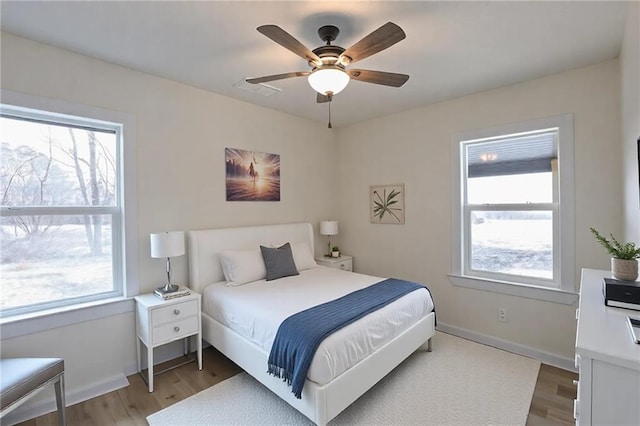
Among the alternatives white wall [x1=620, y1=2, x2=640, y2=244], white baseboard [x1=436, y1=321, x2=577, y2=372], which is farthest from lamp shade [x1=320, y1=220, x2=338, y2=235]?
white wall [x1=620, y1=2, x2=640, y2=244]

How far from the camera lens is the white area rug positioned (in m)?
2.04

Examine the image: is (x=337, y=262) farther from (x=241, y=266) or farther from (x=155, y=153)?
(x=155, y=153)

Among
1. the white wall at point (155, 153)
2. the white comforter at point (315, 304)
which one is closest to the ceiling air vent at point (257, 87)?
the white wall at point (155, 153)

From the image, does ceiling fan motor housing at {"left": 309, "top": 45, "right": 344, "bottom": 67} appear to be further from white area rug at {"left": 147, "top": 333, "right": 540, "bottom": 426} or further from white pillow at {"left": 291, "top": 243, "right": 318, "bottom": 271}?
white area rug at {"left": 147, "top": 333, "right": 540, "bottom": 426}

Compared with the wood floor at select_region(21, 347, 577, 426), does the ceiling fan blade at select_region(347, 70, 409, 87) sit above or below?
above

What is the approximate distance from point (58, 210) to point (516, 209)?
4.21 m

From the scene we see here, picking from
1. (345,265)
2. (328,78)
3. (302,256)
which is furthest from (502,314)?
(328,78)

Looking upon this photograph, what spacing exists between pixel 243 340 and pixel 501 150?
3.18 m

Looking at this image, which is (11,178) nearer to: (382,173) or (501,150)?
(382,173)

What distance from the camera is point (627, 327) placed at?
115 cm

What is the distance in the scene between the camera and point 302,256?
12.1 feet

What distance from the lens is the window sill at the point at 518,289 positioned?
8.98 feet

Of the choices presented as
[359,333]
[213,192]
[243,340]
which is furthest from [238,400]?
[213,192]

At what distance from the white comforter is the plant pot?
1.37 m
